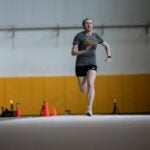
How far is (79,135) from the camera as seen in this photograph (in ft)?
8.73

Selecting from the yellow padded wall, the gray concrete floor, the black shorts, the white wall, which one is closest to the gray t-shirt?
the black shorts

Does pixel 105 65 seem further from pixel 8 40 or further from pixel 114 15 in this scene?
pixel 8 40

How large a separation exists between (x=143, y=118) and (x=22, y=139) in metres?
0.80

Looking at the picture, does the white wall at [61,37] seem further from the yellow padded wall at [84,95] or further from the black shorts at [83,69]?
the black shorts at [83,69]

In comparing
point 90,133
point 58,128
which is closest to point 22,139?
point 58,128

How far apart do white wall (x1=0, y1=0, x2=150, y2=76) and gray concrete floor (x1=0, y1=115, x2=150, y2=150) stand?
44.3 feet

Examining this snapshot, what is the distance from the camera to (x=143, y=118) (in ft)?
9.22

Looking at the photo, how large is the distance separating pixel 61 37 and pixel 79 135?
14.2 metres

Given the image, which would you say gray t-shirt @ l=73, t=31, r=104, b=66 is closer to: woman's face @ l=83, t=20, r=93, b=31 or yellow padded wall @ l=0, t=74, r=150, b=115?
woman's face @ l=83, t=20, r=93, b=31

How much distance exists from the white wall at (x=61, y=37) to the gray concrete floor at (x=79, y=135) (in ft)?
44.3

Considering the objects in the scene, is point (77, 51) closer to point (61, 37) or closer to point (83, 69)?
point (83, 69)

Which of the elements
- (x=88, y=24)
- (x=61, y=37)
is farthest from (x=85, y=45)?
(x=61, y=37)

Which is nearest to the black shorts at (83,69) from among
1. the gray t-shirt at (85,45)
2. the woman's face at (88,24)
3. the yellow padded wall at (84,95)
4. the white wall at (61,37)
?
the gray t-shirt at (85,45)

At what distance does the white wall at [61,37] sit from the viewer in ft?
53.6
